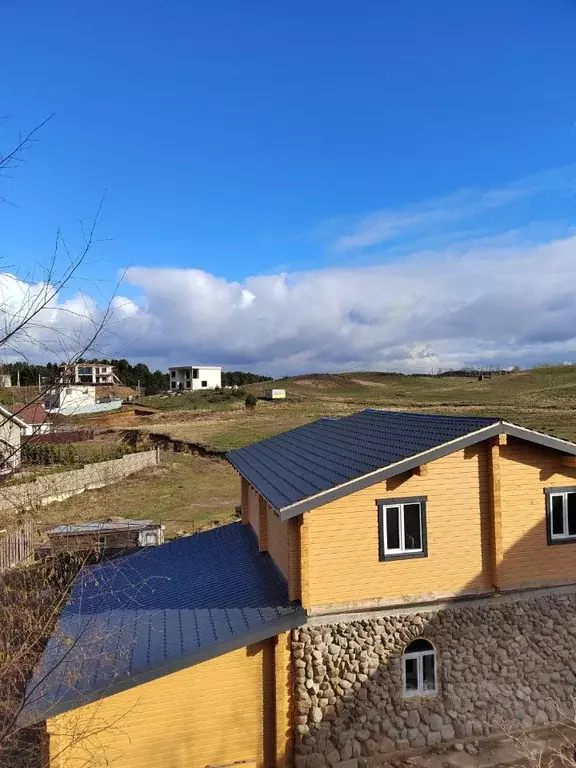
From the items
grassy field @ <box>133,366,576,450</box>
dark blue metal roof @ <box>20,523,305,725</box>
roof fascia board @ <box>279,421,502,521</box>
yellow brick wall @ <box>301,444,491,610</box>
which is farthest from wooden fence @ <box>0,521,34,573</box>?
grassy field @ <box>133,366,576,450</box>

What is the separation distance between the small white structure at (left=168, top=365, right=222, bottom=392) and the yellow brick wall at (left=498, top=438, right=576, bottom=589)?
348 feet

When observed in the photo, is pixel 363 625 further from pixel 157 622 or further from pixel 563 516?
pixel 563 516

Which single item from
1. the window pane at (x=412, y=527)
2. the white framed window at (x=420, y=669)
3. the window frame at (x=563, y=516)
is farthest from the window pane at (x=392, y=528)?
the window frame at (x=563, y=516)

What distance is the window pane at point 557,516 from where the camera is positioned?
11609mm

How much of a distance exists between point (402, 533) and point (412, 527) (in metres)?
0.27

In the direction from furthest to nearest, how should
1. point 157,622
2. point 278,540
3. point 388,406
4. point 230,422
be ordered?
point 388,406 < point 230,422 < point 278,540 < point 157,622

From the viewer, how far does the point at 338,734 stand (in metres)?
10.0

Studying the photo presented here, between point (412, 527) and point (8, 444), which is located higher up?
point (8, 444)

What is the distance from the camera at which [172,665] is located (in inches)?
350

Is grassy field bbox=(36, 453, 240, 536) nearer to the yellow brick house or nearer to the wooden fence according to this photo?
the wooden fence

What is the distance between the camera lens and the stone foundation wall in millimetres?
10000

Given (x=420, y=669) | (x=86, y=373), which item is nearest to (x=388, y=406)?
(x=420, y=669)

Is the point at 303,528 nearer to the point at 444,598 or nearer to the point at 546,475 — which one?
the point at 444,598

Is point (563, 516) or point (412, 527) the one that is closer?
point (412, 527)
